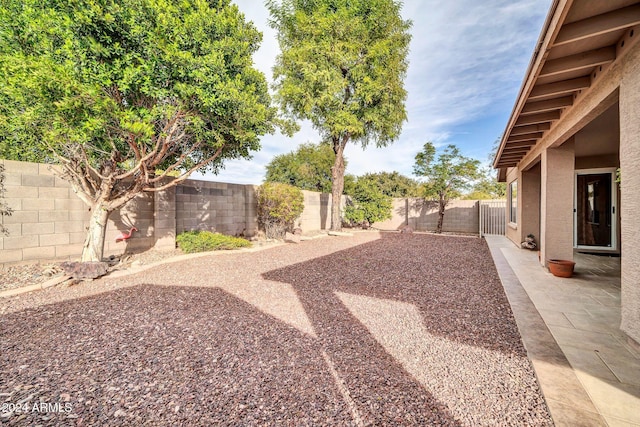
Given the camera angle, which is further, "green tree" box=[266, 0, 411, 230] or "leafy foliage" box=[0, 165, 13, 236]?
"green tree" box=[266, 0, 411, 230]

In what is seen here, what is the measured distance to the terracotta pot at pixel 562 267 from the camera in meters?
4.52

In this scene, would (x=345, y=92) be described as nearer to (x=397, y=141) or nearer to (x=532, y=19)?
(x=397, y=141)

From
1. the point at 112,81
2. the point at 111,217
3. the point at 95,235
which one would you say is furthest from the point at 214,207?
the point at 112,81

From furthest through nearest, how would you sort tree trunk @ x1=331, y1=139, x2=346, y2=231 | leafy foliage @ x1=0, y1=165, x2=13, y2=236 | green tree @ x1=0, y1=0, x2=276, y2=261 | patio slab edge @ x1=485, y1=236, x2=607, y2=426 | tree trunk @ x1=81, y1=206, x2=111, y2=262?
tree trunk @ x1=331, y1=139, x2=346, y2=231
tree trunk @ x1=81, y1=206, x2=111, y2=262
leafy foliage @ x1=0, y1=165, x2=13, y2=236
green tree @ x1=0, y1=0, x2=276, y2=261
patio slab edge @ x1=485, y1=236, x2=607, y2=426

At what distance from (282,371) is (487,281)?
4.11 m

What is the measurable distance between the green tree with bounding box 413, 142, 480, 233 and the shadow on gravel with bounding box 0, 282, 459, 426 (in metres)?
12.2

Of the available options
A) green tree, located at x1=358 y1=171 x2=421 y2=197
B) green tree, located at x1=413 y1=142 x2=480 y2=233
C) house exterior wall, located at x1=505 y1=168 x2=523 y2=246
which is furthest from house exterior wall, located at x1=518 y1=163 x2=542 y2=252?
green tree, located at x1=358 y1=171 x2=421 y2=197

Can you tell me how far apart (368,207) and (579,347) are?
38.8 feet

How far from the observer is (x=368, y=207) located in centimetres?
1406

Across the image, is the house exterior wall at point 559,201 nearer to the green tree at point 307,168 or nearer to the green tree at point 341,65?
the green tree at point 341,65

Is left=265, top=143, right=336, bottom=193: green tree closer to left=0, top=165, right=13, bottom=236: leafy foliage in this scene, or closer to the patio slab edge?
left=0, top=165, right=13, bottom=236: leafy foliage

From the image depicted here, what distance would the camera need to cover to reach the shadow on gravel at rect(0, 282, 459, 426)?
5.24ft

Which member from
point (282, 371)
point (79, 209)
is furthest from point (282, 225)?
point (282, 371)

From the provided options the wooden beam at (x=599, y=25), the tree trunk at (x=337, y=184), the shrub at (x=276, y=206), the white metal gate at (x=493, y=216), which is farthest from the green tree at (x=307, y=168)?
the wooden beam at (x=599, y=25)
